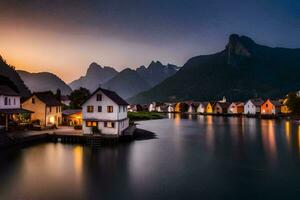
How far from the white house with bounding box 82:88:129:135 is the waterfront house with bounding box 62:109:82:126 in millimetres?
15799

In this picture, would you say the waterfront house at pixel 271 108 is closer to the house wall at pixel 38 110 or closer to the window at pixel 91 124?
the window at pixel 91 124

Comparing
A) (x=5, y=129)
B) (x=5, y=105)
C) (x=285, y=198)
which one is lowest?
(x=285, y=198)

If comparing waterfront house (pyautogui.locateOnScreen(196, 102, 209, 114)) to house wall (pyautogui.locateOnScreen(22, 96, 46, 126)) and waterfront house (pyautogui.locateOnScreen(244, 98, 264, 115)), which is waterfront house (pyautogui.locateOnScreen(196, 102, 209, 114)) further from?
house wall (pyautogui.locateOnScreen(22, 96, 46, 126))

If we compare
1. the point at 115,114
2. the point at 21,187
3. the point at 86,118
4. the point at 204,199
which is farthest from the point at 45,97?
the point at 204,199

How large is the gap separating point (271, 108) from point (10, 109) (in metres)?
122

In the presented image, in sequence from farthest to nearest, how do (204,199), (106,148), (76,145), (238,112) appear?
(238,112), (76,145), (106,148), (204,199)

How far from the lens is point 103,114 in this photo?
51.7 m

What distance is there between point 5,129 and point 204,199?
4145cm

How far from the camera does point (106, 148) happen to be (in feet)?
154

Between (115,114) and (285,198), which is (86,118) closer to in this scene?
(115,114)

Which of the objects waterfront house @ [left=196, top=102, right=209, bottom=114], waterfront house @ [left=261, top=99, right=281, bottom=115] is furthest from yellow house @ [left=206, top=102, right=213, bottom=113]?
waterfront house @ [left=261, top=99, right=281, bottom=115]

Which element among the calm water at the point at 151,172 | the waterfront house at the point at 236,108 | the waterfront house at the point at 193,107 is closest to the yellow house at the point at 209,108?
the waterfront house at the point at 236,108

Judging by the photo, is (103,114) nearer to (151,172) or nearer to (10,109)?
(10,109)

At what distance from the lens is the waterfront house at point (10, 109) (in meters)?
51.4
